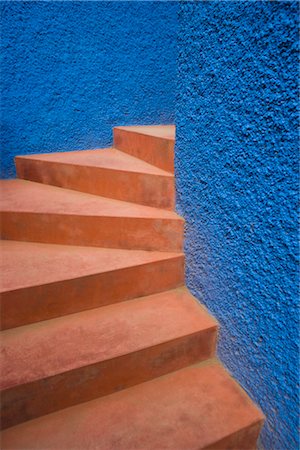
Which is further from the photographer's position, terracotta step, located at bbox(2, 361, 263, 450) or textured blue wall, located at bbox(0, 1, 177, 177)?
textured blue wall, located at bbox(0, 1, 177, 177)

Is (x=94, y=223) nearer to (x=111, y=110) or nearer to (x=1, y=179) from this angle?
(x=1, y=179)

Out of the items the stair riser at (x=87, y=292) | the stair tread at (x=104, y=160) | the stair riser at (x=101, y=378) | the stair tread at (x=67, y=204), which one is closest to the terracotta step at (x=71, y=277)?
the stair riser at (x=87, y=292)

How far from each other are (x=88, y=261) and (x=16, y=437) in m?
0.73

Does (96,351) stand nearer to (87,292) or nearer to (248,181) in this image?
(87,292)

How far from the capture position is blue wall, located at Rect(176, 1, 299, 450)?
2.83 feet

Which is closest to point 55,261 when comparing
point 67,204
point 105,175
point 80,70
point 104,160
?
point 67,204

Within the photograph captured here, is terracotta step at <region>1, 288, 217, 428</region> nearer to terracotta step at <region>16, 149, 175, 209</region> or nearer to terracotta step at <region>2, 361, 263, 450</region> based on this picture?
terracotta step at <region>2, 361, 263, 450</region>

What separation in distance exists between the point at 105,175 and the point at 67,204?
0.96 feet

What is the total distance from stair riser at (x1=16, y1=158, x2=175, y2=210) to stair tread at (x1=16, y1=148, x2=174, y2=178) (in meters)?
0.03

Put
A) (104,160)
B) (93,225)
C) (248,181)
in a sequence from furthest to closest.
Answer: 1. (104,160)
2. (93,225)
3. (248,181)

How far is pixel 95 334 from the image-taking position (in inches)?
49.2

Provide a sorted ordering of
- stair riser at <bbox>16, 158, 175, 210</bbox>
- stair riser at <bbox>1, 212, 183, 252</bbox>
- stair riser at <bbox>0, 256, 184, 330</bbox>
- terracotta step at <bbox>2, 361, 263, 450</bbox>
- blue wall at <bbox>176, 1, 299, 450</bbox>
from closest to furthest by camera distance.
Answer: blue wall at <bbox>176, 1, 299, 450</bbox>, terracotta step at <bbox>2, 361, 263, 450</bbox>, stair riser at <bbox>0, 256, 184, 330</bbox>, stair riser at <bbox>1, 212, 183, 252</bbox>, stair riser at <bbox>16, 158, 175, 210</bbox>

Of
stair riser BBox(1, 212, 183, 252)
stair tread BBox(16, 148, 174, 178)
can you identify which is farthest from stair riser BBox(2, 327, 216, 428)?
stair tread BBox(16, 148, 174, 178)

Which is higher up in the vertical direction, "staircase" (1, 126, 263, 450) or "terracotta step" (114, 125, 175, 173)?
"terracotta step" (114, 125, 175, 173)
